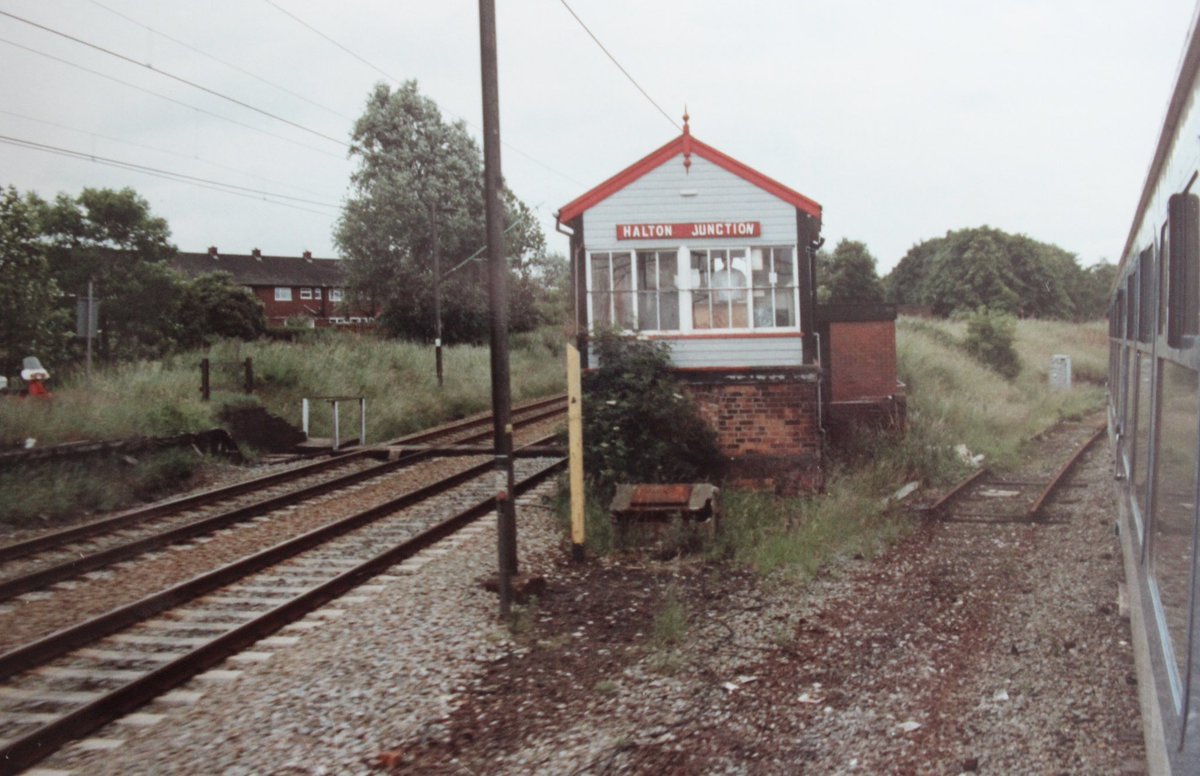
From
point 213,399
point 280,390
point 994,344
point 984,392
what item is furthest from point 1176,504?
point 994,344

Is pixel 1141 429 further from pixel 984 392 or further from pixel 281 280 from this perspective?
pixel 281 280

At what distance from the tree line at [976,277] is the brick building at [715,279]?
137ft

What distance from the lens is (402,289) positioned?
38594 mm

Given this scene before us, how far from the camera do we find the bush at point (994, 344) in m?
29.0

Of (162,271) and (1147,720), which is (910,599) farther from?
(162,271)

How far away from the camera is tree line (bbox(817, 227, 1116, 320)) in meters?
54.5

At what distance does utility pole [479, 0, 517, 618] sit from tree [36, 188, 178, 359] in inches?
1139

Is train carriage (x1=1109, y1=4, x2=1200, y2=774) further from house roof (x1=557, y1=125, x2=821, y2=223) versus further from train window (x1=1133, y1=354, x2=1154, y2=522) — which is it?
house roof (x1=557, y1=125, x2=821, y2=223)

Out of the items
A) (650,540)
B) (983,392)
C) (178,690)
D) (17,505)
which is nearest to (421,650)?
(178,690)

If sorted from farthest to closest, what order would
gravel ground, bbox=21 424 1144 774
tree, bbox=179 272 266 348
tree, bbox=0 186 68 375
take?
tree, bbox=179 272 266 348, tree, bbox=0 186 68 375, gravel ground, bbox=21 424 1144 774

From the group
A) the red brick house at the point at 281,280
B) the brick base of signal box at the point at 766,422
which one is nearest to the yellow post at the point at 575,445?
the brick base of signal box at the point at 766,422

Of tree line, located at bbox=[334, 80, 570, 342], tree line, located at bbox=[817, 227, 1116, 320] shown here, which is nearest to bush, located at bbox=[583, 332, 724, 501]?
tree line, located at bbox=[334, 80, 570, 342]

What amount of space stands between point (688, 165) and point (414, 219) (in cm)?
2839

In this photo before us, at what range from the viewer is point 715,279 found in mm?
12195
